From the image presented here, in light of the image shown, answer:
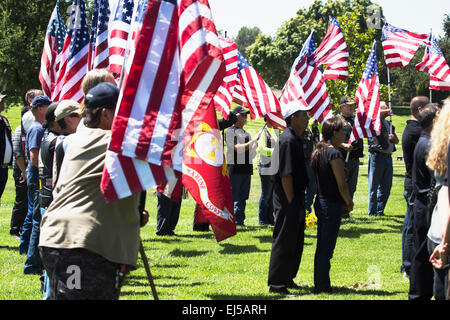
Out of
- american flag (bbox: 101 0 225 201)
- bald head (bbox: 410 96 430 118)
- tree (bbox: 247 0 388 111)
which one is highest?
tree (bbox: 247 0 388 111)

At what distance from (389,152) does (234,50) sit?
464 centimetres

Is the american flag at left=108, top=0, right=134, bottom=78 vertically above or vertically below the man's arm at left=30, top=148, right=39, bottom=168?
above

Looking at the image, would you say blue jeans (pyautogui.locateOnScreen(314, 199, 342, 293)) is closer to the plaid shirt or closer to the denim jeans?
the plaid shirt

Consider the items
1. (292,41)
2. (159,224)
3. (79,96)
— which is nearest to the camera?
(79,96)

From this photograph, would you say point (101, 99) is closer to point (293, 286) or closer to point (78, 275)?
point (78, 275)

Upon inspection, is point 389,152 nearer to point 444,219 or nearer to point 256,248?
point 256,248

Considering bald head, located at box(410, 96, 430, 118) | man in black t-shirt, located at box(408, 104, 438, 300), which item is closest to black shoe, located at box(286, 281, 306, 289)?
man in black t-shirt, located at box(408, 104, 438, 300)

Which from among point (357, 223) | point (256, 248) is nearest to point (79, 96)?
point (256, 248)

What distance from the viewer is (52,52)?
11.0 m

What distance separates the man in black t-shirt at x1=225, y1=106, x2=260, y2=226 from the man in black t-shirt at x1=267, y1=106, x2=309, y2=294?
16.7 ft

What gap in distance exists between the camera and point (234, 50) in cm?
1050

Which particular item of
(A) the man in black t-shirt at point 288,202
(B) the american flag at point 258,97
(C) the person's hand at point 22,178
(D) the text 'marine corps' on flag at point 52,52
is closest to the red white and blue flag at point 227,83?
(B) the american flag at point 258,97

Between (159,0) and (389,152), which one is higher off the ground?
(159,0)

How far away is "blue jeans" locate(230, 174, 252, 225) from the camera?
12.6 m
